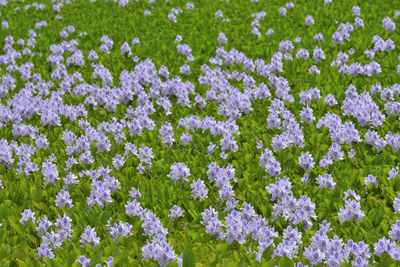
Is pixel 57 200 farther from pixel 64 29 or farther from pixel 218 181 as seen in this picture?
pixel 64 29

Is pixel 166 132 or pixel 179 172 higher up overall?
pixel 166 132

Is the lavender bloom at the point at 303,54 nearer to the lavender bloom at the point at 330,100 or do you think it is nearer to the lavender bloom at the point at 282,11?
the lavender bloom at the point at 330,100

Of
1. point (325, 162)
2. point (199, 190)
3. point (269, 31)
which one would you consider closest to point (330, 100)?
point (325, 162)

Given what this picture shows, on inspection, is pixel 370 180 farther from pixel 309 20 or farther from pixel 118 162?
pixel 309 20

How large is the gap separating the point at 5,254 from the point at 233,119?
11.7 feet

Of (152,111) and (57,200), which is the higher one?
(152,111)

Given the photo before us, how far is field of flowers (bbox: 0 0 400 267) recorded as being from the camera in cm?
407

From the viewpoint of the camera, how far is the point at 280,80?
24.2 feet

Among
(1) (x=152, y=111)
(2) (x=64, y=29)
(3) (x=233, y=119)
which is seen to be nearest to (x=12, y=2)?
(2) (x=64, y=29)

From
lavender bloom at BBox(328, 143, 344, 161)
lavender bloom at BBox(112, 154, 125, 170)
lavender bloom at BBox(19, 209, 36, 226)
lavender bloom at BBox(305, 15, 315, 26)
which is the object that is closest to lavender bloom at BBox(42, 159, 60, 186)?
lavender bloom at BBox(112, 154, 125, 170)

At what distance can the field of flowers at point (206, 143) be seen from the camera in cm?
407

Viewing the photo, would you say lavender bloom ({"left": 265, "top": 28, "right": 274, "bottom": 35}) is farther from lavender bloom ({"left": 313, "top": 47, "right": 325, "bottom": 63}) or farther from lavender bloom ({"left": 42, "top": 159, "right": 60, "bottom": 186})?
lavender bloom ({"left": 42, "top": 159, "right": 60, "bottom": 186})

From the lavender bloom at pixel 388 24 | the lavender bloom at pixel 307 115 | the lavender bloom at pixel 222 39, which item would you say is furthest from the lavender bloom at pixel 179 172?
the lavender bloom at pixel 388 24

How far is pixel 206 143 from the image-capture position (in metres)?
6.02
